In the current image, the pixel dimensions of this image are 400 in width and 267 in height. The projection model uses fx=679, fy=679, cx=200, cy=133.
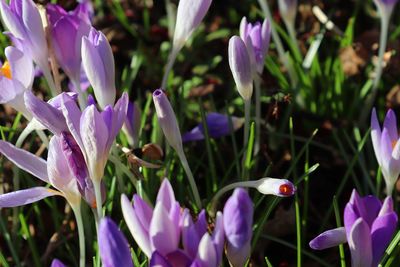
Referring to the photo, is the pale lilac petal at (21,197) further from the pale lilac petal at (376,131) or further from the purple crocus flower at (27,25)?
the pale lilac petal at (376,131)

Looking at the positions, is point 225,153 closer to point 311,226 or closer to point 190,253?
point 311,226

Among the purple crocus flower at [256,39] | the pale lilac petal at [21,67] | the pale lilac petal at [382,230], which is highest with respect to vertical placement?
the pale lilac petal at [21,67]

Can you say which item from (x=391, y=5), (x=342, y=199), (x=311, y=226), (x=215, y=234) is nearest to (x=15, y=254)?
(x=215, y=234)

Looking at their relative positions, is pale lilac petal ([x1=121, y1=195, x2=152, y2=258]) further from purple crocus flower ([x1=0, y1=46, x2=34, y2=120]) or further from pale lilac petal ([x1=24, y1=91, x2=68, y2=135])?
purple crocus flower ([x1=0, y1=46, x2=34, y2=120])

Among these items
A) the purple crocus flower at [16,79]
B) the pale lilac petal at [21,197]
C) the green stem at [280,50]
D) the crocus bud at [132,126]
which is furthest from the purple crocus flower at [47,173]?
the green stem at [280,50]

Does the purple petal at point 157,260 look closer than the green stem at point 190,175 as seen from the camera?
Yes

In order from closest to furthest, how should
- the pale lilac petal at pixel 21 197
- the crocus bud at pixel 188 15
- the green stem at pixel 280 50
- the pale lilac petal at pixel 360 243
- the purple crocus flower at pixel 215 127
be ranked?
the pale lilac petal at pixel 360 243 < the pale lilac petal at pixel 21 197 < the crocus bud at pixel 188 15 < the purple crocus flower at pixel 215 127 < the green stem at pixel 280 50

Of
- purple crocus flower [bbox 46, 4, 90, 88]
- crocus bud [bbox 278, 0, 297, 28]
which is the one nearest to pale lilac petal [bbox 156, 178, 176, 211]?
purple crocus flower [bbox 46, 4, 90, 88]
